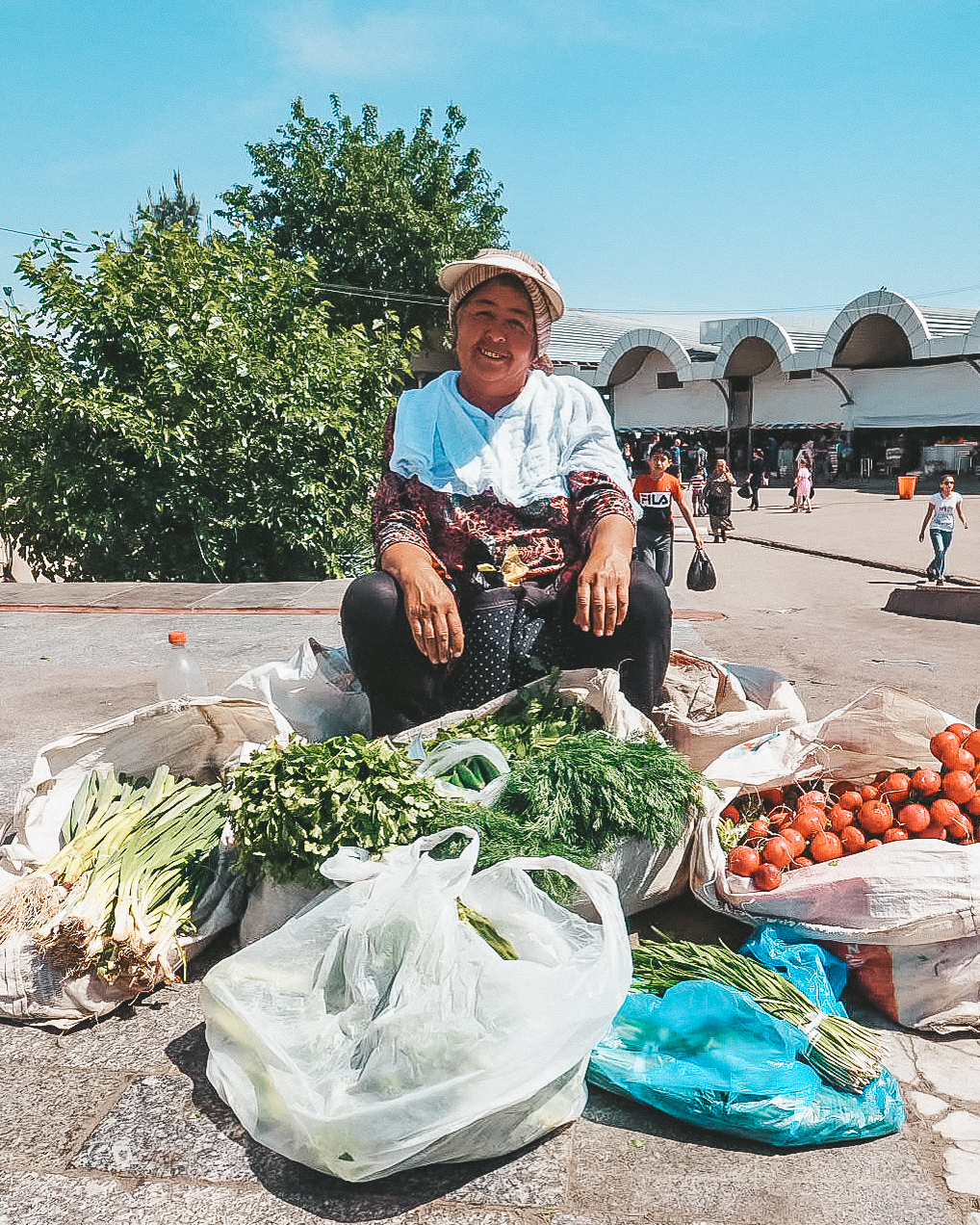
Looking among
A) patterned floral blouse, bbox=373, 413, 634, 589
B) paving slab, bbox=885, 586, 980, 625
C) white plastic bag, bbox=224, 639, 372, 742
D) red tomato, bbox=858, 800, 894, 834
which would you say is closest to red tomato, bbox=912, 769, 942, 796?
red tomato, bbox=858, 800, 894, 834

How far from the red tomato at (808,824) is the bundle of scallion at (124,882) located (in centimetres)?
151

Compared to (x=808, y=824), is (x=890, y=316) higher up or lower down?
higher up

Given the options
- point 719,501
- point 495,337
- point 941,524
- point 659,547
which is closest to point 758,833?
point 495,337

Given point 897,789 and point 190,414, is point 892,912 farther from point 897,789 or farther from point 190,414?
point 190,414

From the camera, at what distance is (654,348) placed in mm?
38688

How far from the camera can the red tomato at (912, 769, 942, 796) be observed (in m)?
2.83

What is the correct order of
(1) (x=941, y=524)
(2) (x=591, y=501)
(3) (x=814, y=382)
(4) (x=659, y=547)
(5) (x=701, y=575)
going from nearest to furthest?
(2) (x=591, y=501), (5) (x=701, y=575), (4) (x=659, y=547), (1) (x=941, y=524), (3) (x=814, y=382)

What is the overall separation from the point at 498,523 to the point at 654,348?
36897mm

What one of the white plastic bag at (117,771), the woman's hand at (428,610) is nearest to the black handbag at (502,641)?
the woman's hand at (428,610)

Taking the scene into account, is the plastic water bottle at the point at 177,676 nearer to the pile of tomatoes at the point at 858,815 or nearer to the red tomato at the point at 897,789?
the pile of tomatoes at the point at 858,815

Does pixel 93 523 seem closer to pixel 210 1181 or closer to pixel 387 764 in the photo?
pixel 387 764

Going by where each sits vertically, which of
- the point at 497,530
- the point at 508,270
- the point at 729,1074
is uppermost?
the point at 508,270

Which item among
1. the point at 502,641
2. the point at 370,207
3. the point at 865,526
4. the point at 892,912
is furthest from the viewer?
the point at 370,207

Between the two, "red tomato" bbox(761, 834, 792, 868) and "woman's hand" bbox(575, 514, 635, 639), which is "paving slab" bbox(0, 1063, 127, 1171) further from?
"woman's hand" bbox(575, 514, 635, 639)
